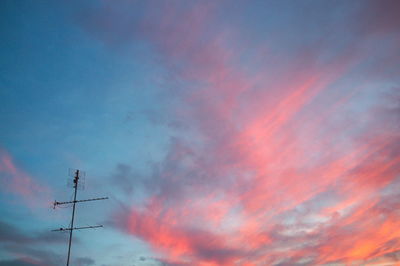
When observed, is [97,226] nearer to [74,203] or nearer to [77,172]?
[74,203]

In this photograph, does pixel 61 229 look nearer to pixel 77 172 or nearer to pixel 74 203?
pixel 74 203

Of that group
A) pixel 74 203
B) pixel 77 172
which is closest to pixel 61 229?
pixel 74 203

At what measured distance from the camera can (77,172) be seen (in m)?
57.5

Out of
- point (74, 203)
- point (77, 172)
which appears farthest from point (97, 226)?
point (77, 172)

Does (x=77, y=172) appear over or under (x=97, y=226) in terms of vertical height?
over

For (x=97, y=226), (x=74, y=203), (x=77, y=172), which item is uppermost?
(x=77, y=172)

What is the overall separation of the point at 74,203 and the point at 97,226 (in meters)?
5.25

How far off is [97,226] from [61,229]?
5.42 m

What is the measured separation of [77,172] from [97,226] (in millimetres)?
9449

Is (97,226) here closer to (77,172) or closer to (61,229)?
(61,229)

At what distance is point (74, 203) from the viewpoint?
55625 millimetres

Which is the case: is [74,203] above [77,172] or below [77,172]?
below

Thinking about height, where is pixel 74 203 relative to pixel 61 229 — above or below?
above

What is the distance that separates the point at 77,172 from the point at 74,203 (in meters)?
5.03
